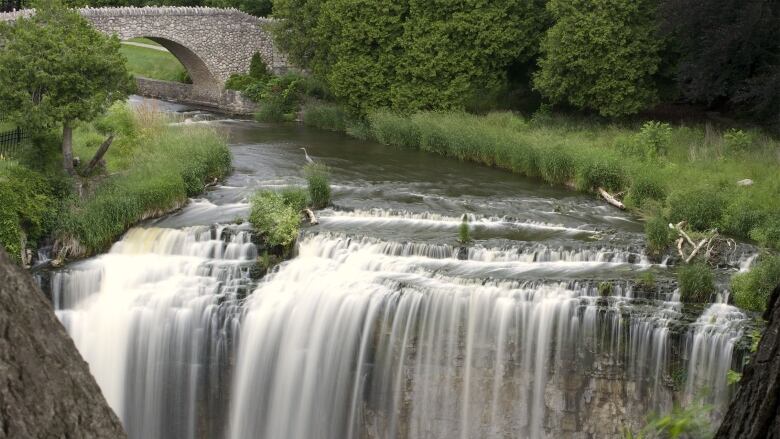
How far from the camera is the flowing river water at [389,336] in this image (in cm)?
1528

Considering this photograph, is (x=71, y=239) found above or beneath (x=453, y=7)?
beneath

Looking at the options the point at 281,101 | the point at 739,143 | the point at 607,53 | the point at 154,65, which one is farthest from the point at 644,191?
the point at 154,65

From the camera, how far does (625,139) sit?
27312 millimetres

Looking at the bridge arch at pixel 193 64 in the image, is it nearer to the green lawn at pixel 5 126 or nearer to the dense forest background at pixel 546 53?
the dense forest background at pixel 546 53

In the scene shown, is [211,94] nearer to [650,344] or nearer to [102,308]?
[102,308]

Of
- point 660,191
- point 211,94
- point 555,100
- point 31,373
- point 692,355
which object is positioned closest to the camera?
point 31,373

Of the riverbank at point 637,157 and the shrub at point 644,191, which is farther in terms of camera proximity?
the shrub at point 644,191

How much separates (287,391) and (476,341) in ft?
10.8

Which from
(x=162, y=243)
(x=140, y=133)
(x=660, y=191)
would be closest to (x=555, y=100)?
(x=660, y=191)

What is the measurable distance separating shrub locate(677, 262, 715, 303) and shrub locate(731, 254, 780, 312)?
45cm

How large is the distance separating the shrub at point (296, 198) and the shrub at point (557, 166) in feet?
26.2

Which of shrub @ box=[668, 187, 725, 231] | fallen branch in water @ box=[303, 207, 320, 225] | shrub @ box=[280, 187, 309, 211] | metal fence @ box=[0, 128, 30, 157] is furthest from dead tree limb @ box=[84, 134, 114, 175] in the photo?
shrub @ box=[668, 187, 725, 231]

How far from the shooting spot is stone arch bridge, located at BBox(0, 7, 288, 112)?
151 ft

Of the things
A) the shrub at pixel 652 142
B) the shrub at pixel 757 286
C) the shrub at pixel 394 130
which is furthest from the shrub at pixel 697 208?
the shrub at pixel 394 130
